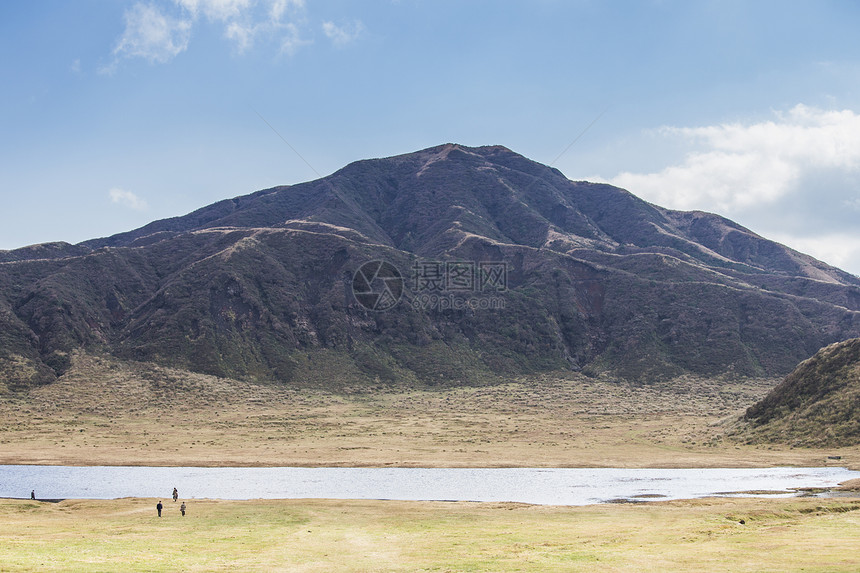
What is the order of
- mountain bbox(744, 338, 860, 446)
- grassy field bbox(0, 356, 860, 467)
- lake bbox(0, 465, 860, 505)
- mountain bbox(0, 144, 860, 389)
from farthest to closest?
mountain bbox(0, 144, 860, 389) < grassy field bbox(0, 356, 860, 467) < mountain bbox(744, 338, 860, 446) < lake bbox(0, 465, 860, 505)

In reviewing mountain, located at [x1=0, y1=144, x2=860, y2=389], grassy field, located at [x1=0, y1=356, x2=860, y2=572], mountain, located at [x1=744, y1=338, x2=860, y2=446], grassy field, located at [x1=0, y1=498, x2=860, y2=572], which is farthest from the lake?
mountain, located at [x1=0, y1=144, x2=860, y2=389]

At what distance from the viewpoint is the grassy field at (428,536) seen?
1251 inches

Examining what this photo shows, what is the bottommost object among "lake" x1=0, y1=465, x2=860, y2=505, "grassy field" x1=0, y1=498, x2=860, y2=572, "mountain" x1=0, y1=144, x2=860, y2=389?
"lake" x1=0, y1=465, x2=860, y2=505

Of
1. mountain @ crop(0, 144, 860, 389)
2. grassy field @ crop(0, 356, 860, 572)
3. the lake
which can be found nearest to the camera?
grassy field @ crop(0, 356, 860, 572)

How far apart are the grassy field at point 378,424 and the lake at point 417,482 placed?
15.0 ft

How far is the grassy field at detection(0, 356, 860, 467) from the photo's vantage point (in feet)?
293

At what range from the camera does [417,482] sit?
7294cm

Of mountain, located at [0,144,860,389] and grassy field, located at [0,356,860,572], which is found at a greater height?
mountain, located at [0,144,860,389]

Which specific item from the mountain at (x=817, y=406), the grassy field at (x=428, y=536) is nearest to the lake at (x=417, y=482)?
the grassy field at (x=428, y=536)

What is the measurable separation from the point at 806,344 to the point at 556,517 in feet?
509

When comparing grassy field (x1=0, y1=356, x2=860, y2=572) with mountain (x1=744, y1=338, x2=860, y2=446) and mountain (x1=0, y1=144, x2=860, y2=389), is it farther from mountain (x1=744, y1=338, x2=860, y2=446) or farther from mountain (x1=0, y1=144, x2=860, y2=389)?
mountain (x1=0, y1=144, x2=860, y2=389)

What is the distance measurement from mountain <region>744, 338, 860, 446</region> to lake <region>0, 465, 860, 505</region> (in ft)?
49.6

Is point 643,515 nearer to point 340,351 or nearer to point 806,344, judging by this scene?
point 340,351

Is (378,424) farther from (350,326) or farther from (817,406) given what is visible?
(817,406)
